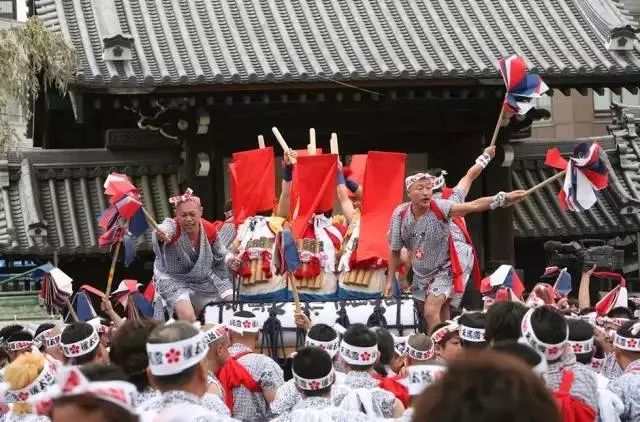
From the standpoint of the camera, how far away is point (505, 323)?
4.95 metres

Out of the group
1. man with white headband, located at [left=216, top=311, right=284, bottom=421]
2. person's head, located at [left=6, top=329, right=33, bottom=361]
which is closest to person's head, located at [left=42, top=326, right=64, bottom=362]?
person's head, located at [left=6, top=329, right=33, bottom=361]

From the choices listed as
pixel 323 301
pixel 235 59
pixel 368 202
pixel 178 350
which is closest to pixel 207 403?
pixel 178 350

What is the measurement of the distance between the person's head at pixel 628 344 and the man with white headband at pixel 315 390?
1.65m

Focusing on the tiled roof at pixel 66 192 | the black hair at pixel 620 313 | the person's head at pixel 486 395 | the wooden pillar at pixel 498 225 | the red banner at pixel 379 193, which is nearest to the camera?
the person's head at pixel 486 395

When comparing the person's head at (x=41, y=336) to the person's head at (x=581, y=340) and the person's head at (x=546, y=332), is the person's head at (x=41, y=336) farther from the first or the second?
the person's head at (x=546, y=332)

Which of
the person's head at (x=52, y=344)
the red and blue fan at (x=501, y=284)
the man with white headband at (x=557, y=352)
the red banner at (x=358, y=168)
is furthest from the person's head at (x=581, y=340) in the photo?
the red banner at (x=358, y=168)

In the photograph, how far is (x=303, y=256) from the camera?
404 inches

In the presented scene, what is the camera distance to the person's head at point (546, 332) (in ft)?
15.7

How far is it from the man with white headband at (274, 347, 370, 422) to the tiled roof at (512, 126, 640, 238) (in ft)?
32.4

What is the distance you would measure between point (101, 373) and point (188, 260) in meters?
6.01

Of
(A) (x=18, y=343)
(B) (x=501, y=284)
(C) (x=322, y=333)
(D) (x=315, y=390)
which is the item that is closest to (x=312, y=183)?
(B) (x=501, y=284)

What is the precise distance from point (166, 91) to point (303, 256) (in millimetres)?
3252

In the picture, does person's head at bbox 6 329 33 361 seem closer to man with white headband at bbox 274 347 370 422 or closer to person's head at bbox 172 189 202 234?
person's head at bbox 172 189 202 234

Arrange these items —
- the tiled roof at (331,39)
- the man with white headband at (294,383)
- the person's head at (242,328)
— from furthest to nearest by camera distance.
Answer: the tiled roof at (331,39) < the person's head at (242,328) < the man with white headband at (294,383)
